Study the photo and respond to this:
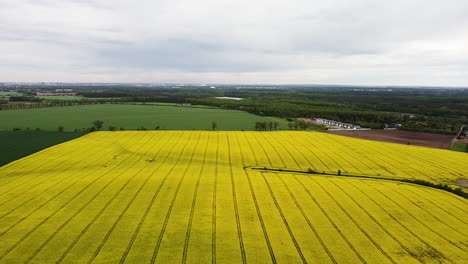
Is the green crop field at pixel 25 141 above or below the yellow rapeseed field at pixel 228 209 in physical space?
above

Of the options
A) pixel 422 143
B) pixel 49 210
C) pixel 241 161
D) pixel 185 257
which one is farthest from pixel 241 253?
pixel 422 143

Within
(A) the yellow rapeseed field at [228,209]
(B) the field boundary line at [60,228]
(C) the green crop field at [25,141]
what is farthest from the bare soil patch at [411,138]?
(C) the green crop field at [25,141]

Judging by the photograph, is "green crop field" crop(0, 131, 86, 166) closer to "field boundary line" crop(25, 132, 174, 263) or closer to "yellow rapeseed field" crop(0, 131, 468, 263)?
"yellow rapeseed field" crop(0, 131, 468, 263)

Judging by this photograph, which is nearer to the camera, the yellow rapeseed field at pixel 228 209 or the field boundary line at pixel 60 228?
the field boundary line at pixel 60 228

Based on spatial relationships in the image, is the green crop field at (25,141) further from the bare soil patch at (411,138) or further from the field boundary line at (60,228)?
the bare soil patch at (411,138)

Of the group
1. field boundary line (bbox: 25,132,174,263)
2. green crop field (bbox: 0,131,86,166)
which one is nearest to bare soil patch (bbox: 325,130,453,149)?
field boundary line (bbox: 25,132,174,263)

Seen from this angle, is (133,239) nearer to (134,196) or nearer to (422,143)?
(134,196)
